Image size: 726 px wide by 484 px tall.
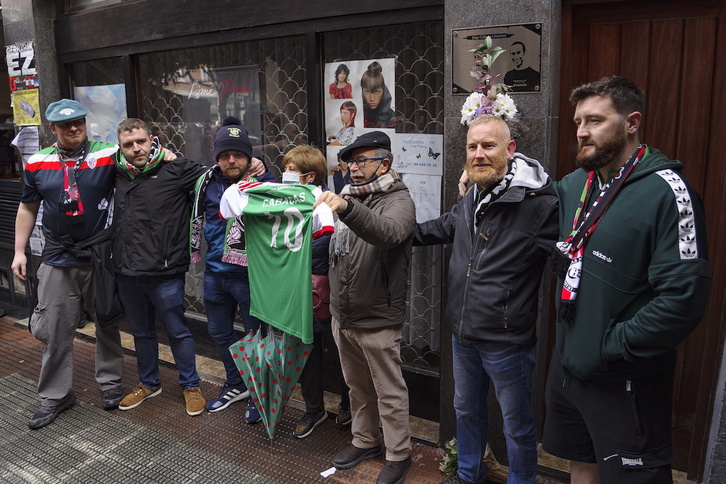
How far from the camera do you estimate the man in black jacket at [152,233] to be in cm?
443

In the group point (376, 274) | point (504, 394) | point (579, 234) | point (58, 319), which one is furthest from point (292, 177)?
point (58, 319)

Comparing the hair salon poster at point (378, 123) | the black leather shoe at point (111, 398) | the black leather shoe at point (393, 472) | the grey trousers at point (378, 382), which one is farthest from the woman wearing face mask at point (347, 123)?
the black leather shoe at point (111, 398)

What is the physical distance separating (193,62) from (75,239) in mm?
2023

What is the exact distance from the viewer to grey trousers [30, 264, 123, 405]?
4621 mm

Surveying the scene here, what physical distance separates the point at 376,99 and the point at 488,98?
140 cm

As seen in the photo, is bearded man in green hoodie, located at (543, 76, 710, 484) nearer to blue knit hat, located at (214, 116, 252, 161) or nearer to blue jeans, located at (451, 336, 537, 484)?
blue jeans, located at (451, 336, 537, 484)

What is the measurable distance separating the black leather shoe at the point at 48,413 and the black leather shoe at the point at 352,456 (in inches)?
89.3

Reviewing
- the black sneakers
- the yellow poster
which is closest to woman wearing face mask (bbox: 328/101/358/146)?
the black sneakers

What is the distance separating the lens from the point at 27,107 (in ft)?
21.3

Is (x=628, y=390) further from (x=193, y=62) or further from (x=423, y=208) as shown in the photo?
(x=193, y=62)

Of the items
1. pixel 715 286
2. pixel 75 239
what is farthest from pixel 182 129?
pixel 715 286

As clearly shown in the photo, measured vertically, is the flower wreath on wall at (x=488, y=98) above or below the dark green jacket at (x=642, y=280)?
above

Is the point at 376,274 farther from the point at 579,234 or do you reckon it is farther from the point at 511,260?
the point at 579,234

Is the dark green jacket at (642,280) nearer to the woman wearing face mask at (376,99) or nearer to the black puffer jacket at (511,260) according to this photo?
the black puffer jacket at (511,260)
